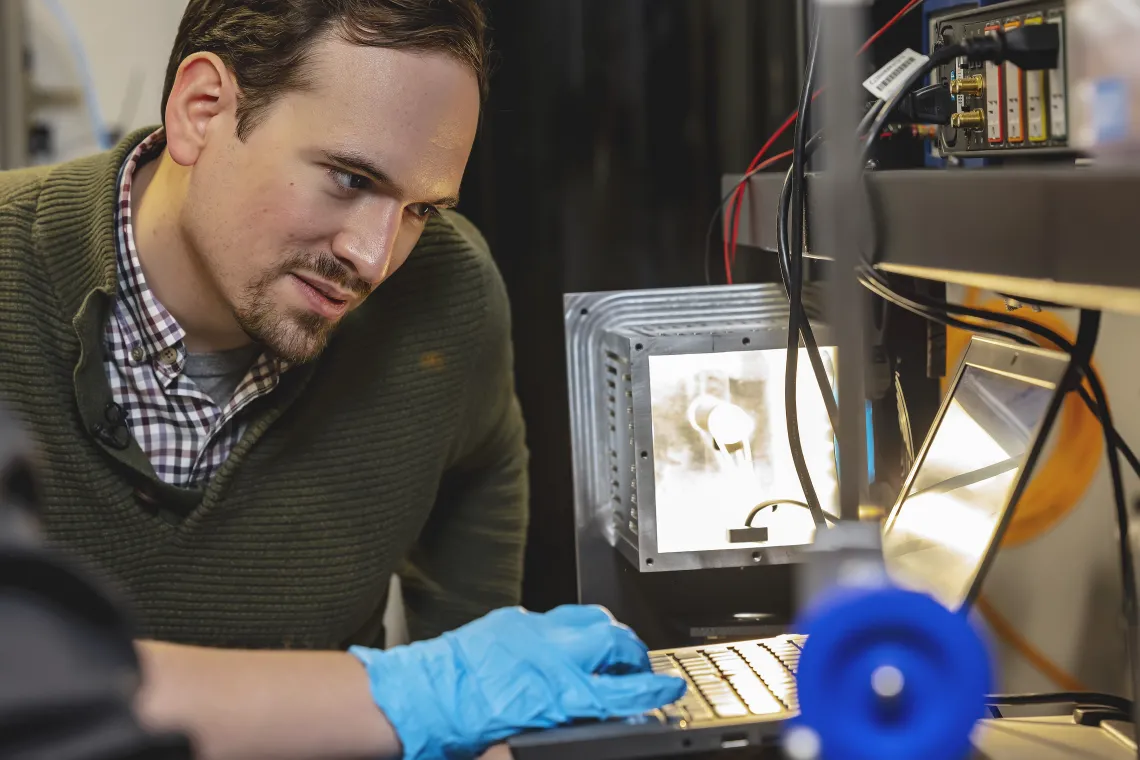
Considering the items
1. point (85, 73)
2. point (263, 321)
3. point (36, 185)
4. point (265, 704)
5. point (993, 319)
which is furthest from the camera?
point (85, 73)

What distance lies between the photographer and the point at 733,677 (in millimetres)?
824

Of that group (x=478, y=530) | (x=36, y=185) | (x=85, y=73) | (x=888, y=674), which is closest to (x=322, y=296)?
(x=36, y=185)

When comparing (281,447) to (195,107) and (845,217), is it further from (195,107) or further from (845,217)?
(845,217)

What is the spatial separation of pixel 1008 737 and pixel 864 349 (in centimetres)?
42

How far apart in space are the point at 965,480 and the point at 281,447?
0.76 metres

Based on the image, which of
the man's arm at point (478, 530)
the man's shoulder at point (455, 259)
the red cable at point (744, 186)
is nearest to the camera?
the red cable at point (744, 186)

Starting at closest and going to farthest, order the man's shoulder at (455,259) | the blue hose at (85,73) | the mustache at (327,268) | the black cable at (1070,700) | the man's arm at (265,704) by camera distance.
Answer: the man's arm at (265,704)
the black cable at (1070,700)
the mustache at (327,268)
the man's shoulder at (455,259)
the blue hose at (85,73)

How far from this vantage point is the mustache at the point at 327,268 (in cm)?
111

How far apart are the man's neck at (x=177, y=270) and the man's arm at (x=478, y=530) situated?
15.1 inches

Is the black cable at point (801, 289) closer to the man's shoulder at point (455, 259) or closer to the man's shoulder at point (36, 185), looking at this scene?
the man's shoulder at point (455, 259)

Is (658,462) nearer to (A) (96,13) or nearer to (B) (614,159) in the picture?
(B) (614,159)

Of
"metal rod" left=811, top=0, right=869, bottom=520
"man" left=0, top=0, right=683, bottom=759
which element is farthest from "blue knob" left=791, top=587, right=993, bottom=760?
"man" left=0, top=0, right=683, bottom=759

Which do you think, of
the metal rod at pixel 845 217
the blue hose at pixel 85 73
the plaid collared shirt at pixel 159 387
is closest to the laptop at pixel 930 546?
the metal rod at pixel 845 217

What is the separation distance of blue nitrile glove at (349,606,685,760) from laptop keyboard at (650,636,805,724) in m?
0.03
